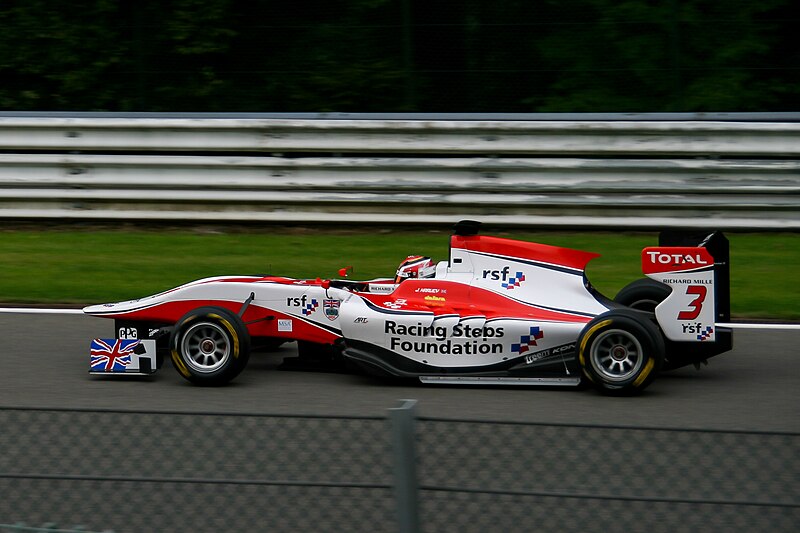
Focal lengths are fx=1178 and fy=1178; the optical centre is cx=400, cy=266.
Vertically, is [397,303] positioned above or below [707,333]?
above

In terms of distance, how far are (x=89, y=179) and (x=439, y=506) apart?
7.79m

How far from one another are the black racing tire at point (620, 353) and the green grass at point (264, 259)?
2360mm

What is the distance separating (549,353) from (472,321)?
515 millimetres

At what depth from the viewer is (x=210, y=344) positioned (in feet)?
24.5

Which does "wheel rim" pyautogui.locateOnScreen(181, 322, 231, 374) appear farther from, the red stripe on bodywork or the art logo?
the red stripe on bodywork

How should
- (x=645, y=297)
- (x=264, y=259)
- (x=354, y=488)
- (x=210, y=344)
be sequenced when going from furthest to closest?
(x=264, y=259), (x=645, y=297), (x=210, y=344), (x=354, y=488)

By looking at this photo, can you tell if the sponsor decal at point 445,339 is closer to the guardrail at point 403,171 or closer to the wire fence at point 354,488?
the wire fence at point 354,488

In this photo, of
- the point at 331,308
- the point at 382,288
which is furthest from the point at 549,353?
the point at 331,308

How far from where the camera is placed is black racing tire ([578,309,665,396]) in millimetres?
7051
